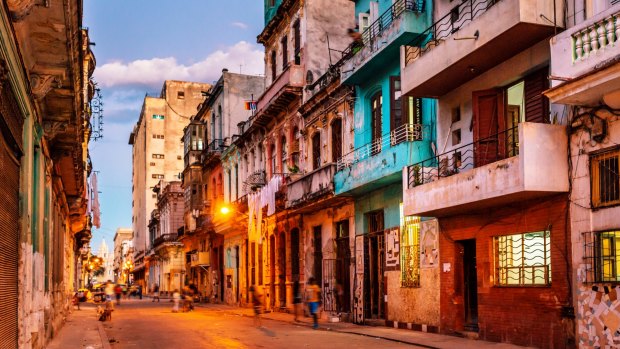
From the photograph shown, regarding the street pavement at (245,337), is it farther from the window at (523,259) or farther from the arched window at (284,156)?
the arched window at (284,156)

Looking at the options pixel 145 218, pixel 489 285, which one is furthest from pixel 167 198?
pixel 489 285

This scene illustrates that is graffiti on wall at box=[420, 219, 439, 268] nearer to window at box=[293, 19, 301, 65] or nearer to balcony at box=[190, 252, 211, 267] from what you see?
window at box=[293, 19, 301, 65]

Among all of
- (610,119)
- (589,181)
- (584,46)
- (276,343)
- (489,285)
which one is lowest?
(276,343)

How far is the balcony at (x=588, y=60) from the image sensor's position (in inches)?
490

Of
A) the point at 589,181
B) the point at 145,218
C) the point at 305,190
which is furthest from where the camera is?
the point at 145,218

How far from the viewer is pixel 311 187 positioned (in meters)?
27.6

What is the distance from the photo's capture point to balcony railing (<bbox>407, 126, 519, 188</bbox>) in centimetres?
1695

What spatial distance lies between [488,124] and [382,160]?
447 cm

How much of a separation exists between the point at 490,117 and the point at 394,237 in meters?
6.23

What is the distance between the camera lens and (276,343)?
17578 mm

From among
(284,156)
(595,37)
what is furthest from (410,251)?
(284,156)

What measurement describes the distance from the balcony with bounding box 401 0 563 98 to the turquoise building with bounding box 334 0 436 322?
102cm

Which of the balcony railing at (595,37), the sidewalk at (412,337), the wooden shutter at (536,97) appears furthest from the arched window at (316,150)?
the balcony railing at (595,37)

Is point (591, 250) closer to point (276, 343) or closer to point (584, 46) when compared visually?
point (584, 46)
